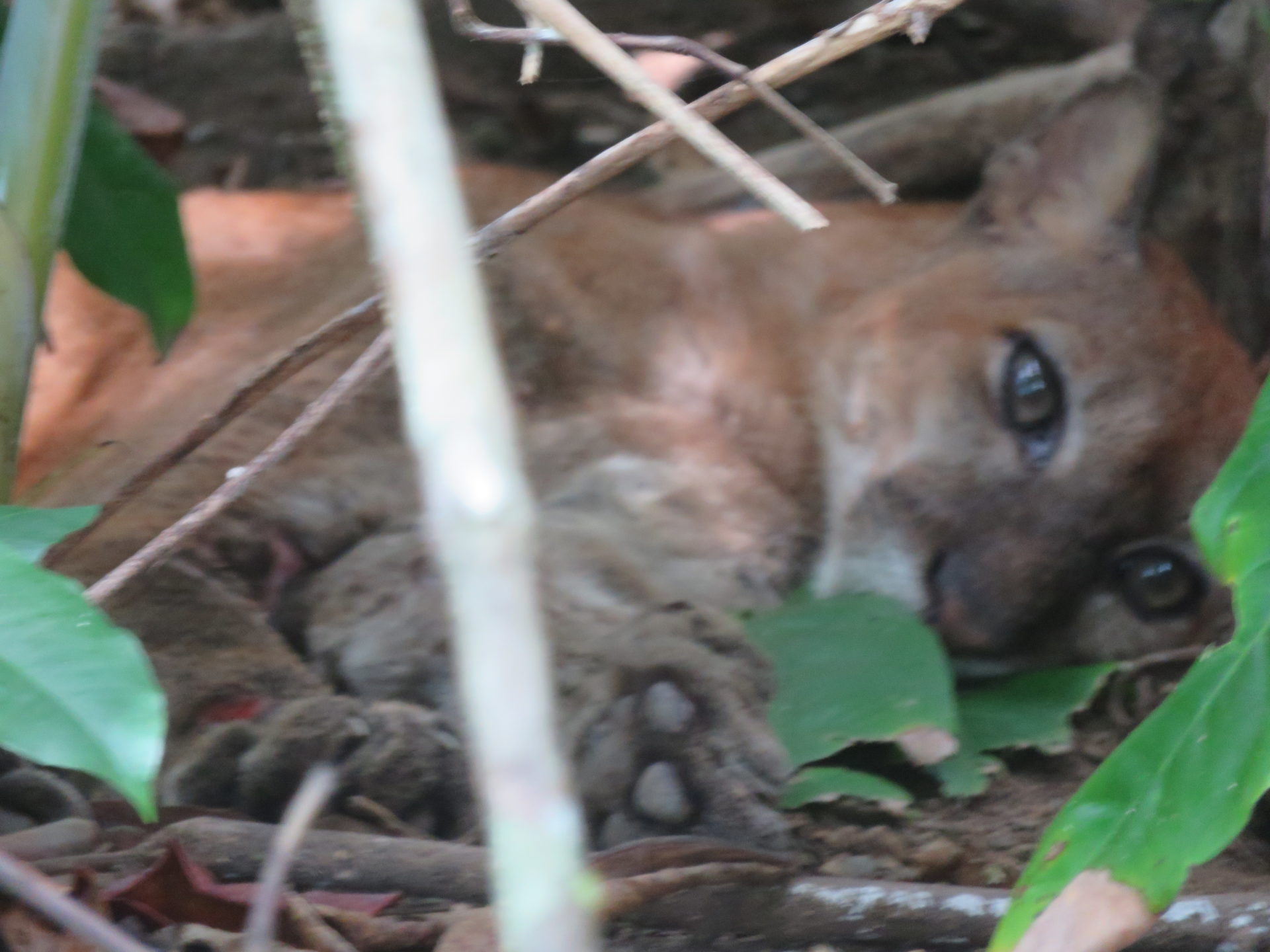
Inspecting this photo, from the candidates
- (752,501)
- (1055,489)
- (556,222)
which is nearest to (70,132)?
(556,222)

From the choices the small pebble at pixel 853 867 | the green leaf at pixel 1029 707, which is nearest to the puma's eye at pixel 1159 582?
the green leaf at pixel 1029 707

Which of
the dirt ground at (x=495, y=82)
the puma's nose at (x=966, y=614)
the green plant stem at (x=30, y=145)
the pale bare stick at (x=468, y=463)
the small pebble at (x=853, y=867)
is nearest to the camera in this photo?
the pale bare stick at (x=468, y=463)

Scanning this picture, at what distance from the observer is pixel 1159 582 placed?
1990mm

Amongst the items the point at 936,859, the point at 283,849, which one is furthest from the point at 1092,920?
the point at 283,849

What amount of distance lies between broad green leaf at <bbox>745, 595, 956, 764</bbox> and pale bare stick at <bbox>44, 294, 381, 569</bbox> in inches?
26.9

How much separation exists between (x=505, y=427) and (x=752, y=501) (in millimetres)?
1700

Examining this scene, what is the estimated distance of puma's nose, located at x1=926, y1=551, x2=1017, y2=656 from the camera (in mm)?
1952

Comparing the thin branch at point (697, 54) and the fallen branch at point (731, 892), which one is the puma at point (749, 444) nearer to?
the fallen branch at point (731, 892)

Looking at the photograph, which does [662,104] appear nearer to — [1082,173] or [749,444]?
[749,444]

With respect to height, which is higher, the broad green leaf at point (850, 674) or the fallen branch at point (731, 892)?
the broad green leaf at point (850, 674)

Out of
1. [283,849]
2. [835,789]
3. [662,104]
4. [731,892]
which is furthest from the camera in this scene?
[835,789]

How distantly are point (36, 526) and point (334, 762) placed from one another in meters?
0.50

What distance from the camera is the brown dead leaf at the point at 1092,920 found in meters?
0.86

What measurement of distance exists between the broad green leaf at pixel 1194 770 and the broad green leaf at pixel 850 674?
504mm
